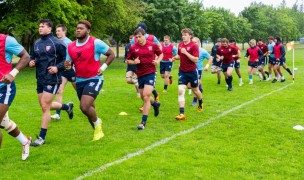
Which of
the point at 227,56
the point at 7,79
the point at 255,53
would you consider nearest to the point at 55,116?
the point at 7,79

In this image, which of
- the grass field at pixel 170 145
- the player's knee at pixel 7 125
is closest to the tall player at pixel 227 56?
the grass field at pixel 170 145

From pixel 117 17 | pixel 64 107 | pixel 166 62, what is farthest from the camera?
pixel 117 17

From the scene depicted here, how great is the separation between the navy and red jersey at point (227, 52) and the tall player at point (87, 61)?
926cm

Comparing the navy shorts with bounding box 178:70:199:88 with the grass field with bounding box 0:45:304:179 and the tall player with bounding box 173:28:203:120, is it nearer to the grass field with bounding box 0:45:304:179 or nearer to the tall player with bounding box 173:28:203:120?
the tall player with bounding box 173:28:203:120

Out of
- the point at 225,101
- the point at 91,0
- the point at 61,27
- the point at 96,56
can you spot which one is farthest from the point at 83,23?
the point at 91,0

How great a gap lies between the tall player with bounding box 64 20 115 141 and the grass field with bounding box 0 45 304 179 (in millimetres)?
883

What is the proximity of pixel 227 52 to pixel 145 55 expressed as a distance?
7.74 metres

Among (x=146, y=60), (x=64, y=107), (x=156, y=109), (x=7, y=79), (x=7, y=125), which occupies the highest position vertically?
(x=146, y=60)

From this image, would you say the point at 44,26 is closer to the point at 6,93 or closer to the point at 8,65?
the point at 8,65

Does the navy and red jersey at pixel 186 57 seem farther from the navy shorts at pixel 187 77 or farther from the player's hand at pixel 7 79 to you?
the player's hand at pixel 7 79

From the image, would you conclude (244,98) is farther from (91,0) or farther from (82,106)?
(91,0)

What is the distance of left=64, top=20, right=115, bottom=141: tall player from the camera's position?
707cm

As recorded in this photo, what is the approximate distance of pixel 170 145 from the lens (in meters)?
7.07

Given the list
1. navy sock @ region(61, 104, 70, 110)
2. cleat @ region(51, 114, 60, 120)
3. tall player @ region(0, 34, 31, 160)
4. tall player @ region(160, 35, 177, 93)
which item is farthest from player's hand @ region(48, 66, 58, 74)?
tall player @ region(160, 35, 177, 93)
